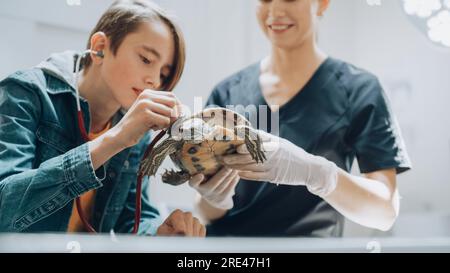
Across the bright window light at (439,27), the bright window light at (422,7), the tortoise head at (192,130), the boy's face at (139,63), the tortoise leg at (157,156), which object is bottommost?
the tortoise leg at (157,156)

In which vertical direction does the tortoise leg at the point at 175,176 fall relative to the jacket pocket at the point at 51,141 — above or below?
below

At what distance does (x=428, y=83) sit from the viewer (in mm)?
1322

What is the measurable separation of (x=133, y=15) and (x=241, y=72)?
31cm

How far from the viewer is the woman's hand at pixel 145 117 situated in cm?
103

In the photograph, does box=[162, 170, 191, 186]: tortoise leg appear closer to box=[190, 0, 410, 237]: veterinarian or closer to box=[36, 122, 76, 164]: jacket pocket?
box=[190, 0, 410, 237]: veterinarian

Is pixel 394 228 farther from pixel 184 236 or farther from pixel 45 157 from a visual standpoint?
pixel 45 157

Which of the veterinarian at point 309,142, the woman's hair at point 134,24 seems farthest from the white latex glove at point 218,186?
the woman's hair at point 134,24

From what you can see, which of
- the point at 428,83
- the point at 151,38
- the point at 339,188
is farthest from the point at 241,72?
the point at 428,83

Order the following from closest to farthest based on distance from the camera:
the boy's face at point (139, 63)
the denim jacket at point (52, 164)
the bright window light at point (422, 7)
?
1. the denim jacket at point (52, 164)
2. the boy's face at point (139, 63)
3. the bright window light at point (422, 7)

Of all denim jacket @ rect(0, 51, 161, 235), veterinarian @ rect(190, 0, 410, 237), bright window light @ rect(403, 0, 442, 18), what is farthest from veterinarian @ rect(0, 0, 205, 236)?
bright window light @ rect(403, 0, 442, 18)

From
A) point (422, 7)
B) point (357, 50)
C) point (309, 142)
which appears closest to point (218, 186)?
point (309, 142)

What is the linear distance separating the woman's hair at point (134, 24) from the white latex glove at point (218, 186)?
0.22m

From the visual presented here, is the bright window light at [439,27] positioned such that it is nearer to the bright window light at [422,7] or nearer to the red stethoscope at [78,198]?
the bright window light at [422,7]

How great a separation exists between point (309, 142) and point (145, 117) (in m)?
0.41
